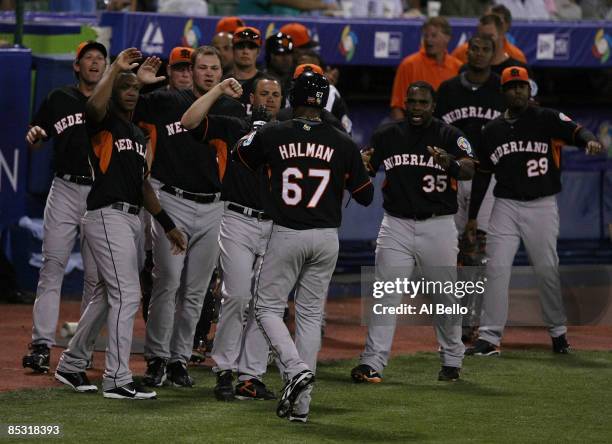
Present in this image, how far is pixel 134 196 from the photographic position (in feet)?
25.8

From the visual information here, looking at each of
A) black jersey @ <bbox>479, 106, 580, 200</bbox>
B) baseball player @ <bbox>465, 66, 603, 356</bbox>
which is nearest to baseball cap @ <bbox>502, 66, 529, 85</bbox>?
baseball player @ <bbox>465, 66, 603, 356</bbox>

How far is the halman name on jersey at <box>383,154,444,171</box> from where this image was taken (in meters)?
8.87

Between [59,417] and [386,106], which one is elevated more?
[386,106]

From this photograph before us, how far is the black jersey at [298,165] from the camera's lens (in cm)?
740

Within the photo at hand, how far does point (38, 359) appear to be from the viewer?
8.77 meters

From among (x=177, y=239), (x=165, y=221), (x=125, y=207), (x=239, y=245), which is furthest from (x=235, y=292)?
(x=125, y=207)

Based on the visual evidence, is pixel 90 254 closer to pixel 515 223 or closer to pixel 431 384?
pixel 431 384

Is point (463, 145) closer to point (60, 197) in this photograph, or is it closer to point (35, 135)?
point (60, 197)

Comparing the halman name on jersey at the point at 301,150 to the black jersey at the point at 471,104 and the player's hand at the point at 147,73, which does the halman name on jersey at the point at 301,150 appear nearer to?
the player's hand at the point at 147,73

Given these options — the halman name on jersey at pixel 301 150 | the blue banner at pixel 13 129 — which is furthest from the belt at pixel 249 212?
the blue banner at pixel 13 129

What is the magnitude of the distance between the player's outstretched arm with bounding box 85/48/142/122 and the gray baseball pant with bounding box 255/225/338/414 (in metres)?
1.17

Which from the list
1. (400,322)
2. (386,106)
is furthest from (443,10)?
(400,322)

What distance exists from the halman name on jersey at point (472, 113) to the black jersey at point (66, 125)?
323cm

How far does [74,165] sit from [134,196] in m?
1.20
